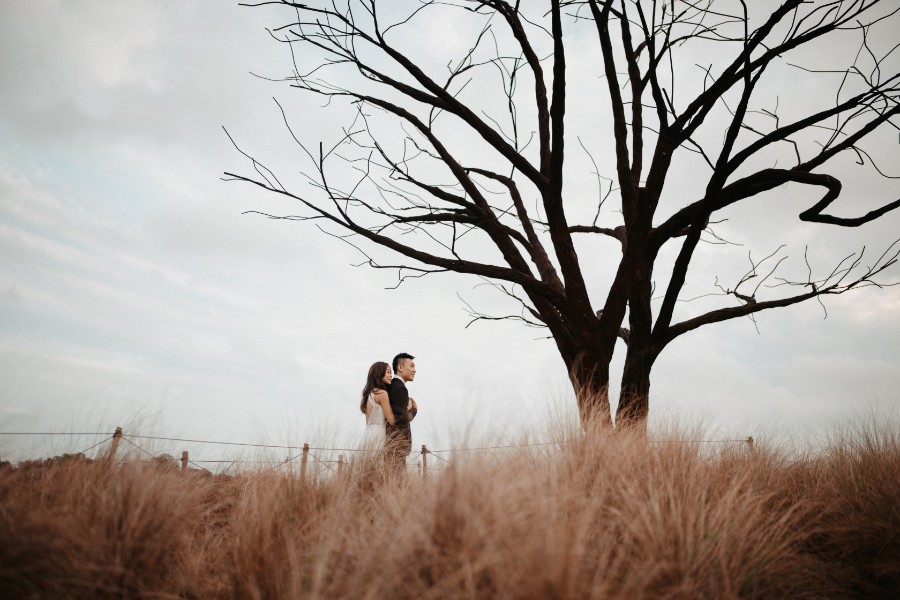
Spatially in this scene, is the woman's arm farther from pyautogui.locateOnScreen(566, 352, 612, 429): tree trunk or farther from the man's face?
pyautogui.locateOnScreen(566, 352, 612, 429): tree trunk

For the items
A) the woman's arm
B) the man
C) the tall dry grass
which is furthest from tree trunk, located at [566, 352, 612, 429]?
the woman's arm

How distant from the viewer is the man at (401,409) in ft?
17.6

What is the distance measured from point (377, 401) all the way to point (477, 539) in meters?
3.92

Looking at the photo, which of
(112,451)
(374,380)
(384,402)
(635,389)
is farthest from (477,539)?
(374,380)

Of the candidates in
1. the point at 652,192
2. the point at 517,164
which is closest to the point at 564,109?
the point at 517,164

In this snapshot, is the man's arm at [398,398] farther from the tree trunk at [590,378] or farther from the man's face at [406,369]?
the tree trunk at [590,378]

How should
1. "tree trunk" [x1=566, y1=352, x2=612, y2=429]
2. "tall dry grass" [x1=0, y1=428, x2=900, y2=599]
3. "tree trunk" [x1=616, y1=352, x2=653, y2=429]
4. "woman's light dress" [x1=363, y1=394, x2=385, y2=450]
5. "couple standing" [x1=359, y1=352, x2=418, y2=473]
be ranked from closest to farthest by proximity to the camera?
1. "tall dry grass" [x1=0, y1=428, x2=900, y2=599]
2. "tree trunk" [x1=566, y1=352, x2=612, y2=429]
3. "tree trunk" [x1=616, y1=352, x2=653, y2=429]
4. "woman's light dress" [x1=363, y1=394, x2=385, y2=450]
5. "couple standing" [x1=359, y1=352, x2=418, y2=473]

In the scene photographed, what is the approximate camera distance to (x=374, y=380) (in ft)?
19.3

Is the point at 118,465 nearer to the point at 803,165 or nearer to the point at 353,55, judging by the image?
the point at 353,55

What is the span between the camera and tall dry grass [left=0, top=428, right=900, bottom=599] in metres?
1.98

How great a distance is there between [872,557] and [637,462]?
1353 millimetres

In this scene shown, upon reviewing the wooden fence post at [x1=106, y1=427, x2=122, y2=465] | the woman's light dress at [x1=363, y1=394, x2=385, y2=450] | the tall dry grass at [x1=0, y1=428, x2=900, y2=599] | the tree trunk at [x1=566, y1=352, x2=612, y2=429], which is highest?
the tree trunk at [x1=566, y1=352, x2=612, y2=429]

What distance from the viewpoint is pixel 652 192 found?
4.82 meters

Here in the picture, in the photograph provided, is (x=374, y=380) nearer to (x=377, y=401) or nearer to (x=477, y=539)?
(x=377, y=401)
